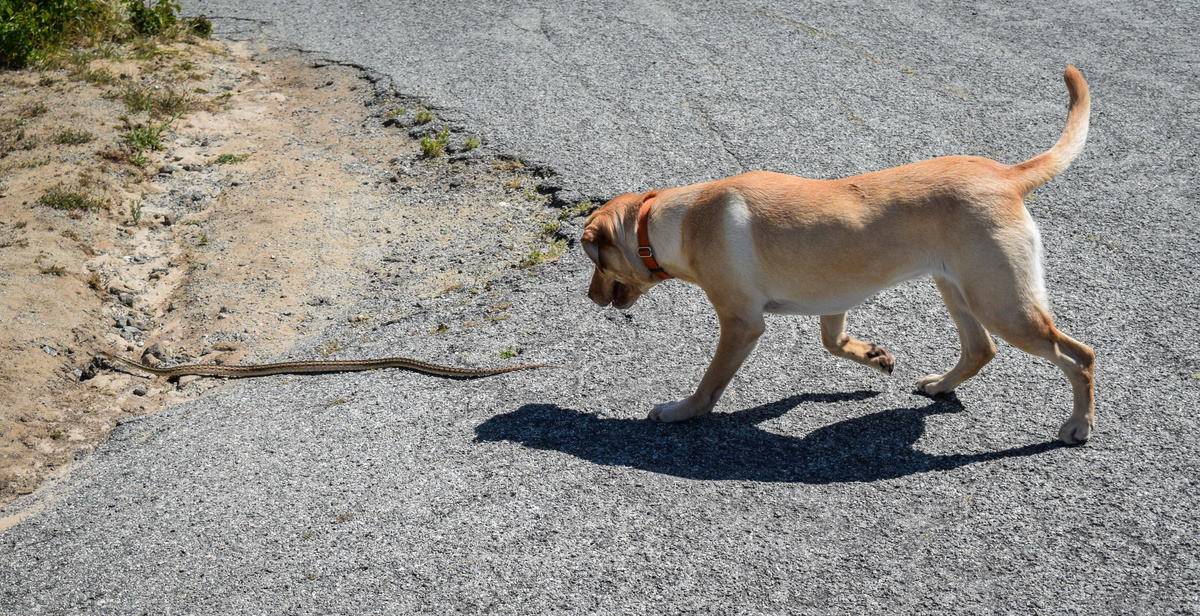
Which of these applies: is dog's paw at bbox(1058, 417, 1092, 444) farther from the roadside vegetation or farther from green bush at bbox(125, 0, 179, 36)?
green bush at bbox(125, 0, 179, 36)

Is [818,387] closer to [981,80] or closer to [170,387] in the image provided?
Answer: [170,387]

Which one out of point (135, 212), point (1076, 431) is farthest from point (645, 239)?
point (135, 212)

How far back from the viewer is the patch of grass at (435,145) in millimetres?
7555

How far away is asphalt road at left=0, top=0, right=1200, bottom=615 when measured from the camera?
11.0ft

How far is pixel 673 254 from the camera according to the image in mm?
4250

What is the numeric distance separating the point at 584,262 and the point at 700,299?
88 centimetres

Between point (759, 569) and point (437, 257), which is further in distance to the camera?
point (437, 257)

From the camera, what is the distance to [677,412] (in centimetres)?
427

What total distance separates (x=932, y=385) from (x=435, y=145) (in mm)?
4848

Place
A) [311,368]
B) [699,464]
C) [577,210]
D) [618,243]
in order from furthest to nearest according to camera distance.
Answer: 1. [577,210]
2. [311,368]
3. [618,243]
4. [699,464]

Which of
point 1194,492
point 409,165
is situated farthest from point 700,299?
point 409,165

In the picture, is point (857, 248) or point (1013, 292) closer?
point (1013, 292)

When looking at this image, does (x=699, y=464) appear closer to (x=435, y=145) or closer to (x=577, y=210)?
(x=577, y=210)

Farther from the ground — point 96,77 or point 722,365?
point 722,365
